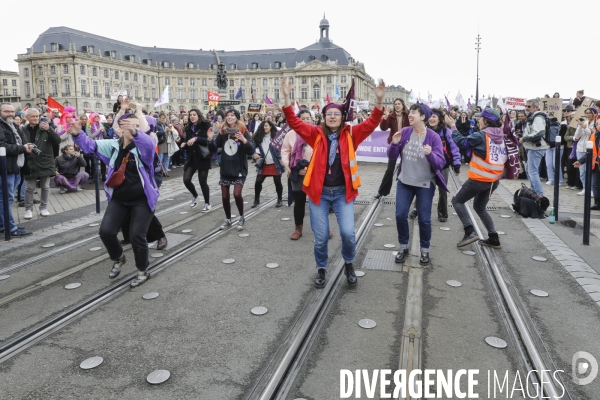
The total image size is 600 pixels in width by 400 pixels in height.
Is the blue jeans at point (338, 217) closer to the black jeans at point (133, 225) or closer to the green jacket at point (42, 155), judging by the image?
the black jeans at point (133, 225)

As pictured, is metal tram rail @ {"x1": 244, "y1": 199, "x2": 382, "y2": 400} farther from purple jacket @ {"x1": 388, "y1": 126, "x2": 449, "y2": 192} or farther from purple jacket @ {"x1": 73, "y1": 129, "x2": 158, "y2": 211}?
purple jacket @ {"x1": 73, "y1": 129, "x2": 158, "y2": 211}

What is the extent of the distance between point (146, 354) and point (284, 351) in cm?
109

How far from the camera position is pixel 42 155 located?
29.6 ft

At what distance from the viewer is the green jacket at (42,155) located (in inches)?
349

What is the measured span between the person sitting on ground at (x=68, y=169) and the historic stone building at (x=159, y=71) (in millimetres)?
88205

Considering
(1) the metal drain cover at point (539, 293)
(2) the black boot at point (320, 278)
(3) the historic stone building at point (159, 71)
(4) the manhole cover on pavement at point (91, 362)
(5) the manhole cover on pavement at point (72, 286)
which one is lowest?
(4) the manhole cover on pavement at point (91, 362)

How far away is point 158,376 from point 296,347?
1054 millimetres

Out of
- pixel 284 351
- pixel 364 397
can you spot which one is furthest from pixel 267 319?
pixel 364 397

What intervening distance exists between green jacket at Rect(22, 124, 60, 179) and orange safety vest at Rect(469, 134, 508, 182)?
7.82m

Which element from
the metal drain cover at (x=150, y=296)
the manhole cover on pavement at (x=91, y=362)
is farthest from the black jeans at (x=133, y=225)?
the manhole cover on pavement at (x=91, y=362)

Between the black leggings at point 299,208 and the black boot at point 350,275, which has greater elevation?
the black leggings at point 299,208

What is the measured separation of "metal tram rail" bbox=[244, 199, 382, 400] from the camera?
3.15 meters

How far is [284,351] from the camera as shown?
3643 mm

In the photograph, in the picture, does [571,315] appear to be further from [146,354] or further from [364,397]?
[146,354]
